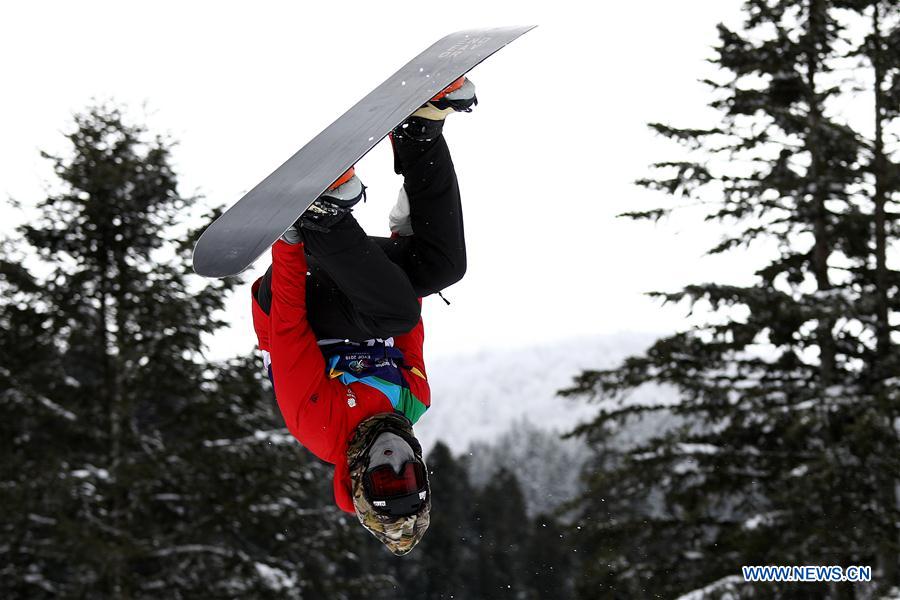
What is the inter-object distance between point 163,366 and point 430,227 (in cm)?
751

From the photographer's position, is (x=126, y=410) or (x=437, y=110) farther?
(x=126, y=410)

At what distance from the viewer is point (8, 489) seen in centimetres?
927

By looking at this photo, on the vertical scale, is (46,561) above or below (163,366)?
below

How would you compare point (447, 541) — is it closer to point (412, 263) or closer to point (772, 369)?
point (772, 369)

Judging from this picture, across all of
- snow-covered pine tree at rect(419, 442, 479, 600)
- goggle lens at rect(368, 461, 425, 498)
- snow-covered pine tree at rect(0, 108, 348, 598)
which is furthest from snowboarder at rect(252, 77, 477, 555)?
snow-covered pine tree at rect(419, 442, 479, 600)

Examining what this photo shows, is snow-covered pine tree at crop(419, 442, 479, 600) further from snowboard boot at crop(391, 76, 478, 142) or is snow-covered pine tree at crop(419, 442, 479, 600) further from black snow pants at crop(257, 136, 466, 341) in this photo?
snowboard boot at crop(391, 76, 478, 142)

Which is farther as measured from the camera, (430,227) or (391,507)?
(430,227)

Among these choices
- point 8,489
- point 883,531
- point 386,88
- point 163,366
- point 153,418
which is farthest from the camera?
point 153,418

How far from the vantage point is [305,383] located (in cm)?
293

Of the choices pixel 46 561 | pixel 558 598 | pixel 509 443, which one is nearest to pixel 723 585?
pixel 46 561

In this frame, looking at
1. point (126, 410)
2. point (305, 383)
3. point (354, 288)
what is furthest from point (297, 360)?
point (126, 410)

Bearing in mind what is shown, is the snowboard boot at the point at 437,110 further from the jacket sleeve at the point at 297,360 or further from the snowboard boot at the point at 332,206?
the jacket sleeve at the point at 297,360

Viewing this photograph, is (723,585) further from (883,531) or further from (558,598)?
(558,598)

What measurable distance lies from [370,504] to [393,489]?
88mm
